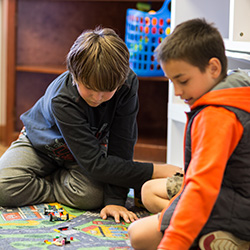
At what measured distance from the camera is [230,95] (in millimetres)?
935

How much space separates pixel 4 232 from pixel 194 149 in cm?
58

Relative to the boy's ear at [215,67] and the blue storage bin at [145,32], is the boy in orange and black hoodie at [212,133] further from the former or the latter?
the blue storage bin at [145,32]

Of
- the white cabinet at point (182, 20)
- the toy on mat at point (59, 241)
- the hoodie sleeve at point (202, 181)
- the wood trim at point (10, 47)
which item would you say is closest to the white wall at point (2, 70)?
the wood trim at point (10, 47)

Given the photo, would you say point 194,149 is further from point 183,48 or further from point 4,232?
point 4,232

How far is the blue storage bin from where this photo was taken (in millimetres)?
1961

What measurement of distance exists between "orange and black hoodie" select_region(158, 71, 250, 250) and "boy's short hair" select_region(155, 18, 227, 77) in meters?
0.07

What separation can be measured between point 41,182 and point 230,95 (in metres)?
0.75

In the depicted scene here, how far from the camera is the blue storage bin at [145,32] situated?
1.96 metres

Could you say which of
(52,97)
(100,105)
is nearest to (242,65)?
(100,105)

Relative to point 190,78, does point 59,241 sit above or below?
below

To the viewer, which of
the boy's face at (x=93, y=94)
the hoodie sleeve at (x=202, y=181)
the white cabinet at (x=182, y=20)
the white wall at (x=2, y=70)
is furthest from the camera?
the white wall at (x=2, y=70)

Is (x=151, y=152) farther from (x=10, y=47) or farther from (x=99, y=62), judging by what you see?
(x=99, y=62)

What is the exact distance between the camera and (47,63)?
2453mm

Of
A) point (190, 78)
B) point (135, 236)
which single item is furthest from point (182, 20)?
point (135, 236)
